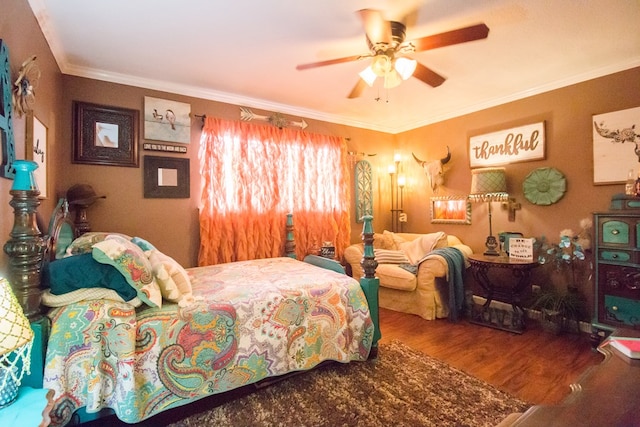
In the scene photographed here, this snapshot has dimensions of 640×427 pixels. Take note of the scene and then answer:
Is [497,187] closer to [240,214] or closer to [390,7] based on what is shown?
[390,7]

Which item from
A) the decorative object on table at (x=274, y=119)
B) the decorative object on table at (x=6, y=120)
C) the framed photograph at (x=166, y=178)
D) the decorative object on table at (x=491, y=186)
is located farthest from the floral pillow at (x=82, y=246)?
the decorative object on table at (x=491, y=186)

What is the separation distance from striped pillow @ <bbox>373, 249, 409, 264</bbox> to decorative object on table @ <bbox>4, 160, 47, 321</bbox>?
3.23 metres

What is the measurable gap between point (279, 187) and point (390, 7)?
7.53 feet

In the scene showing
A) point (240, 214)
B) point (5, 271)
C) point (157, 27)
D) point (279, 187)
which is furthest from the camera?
point (279, 187)

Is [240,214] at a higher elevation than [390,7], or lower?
lower

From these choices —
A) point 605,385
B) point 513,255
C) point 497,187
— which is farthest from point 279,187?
point 605,385

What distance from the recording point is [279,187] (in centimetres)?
376

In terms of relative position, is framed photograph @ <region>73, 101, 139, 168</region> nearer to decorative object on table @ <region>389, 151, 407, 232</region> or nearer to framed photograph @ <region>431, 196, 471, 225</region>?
decorative object on table @ <region>389, 151, 407, 232</region>

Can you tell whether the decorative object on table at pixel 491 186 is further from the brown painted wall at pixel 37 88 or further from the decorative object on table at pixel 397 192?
the brown painted wall at pixel 37 88

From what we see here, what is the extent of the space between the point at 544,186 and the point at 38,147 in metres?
4.54

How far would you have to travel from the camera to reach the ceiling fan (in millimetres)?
1756

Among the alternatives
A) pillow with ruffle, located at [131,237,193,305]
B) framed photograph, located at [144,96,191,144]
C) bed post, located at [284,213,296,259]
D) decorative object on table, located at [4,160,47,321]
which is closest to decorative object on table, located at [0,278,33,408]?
decorative object on table, located at [4,160,47,321]

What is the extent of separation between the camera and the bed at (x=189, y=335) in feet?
4.75

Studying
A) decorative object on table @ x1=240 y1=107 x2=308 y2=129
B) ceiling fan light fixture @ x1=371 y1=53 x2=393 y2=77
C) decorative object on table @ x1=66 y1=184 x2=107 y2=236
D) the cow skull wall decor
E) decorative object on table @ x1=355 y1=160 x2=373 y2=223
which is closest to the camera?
ceiling fan light fixture @ x1=371 y1=53 x2=393 y2=77
